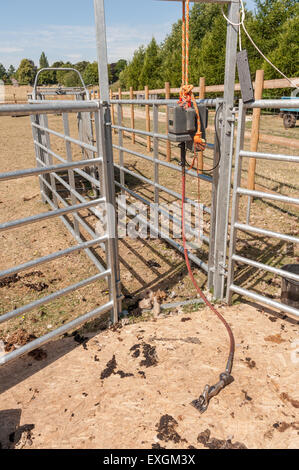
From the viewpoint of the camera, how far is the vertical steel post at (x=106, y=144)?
2.38 m

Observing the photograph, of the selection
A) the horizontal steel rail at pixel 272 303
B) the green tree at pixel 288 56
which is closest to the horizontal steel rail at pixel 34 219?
the horizontal steel rail at pixel 272 303

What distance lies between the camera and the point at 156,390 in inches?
88.6

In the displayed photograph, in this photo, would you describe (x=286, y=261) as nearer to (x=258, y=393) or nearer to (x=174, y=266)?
(x=174, y=266)

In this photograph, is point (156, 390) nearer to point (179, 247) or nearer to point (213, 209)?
point (213, 209)

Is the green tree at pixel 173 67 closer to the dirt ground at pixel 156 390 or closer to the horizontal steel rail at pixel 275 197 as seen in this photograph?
the horizontal steel rail at pixel 275 197

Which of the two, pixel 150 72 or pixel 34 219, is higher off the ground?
pixel 150 72

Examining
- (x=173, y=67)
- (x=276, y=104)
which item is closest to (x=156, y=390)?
(x=276, y=104)

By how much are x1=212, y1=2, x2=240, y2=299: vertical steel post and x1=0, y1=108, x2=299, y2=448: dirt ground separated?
0.45 m

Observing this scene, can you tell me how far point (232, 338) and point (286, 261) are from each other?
1873 mm

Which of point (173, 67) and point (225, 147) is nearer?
point (225, 147)

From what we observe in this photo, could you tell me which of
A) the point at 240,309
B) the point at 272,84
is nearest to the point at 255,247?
the point at 240,309

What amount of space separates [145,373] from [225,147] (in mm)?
1975

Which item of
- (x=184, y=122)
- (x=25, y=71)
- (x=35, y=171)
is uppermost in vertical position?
(x=25, y=71)

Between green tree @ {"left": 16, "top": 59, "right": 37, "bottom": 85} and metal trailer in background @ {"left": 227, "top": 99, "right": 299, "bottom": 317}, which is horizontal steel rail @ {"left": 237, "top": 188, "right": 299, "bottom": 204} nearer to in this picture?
metal trailer in background @ {"left": 227, "top": 99, "right": 299, "bottom": 317}
